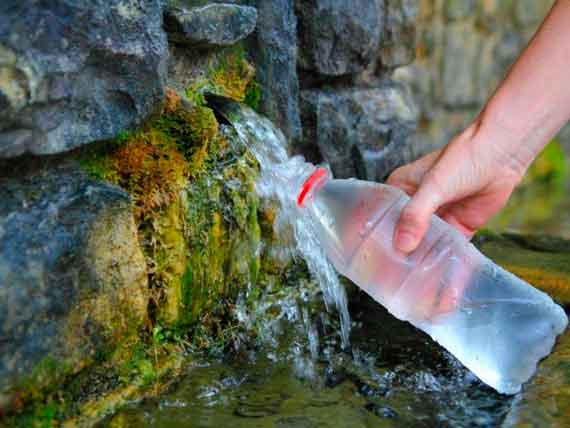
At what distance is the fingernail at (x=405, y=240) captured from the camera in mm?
1822

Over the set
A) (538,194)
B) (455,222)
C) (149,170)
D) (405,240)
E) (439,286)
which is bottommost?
(538,194)

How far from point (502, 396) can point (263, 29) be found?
134 centimetres

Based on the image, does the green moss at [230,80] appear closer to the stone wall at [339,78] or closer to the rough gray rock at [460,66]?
the stone wall at [339,78]

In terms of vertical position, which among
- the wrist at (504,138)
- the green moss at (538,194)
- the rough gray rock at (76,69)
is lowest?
the green moss at (538,194)

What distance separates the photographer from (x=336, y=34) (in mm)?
2883

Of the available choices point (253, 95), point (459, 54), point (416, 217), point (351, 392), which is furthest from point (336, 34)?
point (459, 54)

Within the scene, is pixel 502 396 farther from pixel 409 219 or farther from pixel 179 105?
pixel 179 105

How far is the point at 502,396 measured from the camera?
6.63 ft

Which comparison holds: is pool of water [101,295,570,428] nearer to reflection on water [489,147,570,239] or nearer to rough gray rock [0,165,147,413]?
rough gray rock [0,165,147,413]

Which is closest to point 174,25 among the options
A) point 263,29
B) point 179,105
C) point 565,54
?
point 179,105

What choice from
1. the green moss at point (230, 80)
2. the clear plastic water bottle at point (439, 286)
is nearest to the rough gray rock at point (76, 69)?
the green moss at point (230, 80)

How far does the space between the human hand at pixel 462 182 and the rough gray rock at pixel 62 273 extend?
0.65 metres

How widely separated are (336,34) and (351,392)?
4.56 feet

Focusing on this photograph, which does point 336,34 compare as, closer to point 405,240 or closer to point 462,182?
point 462,182
